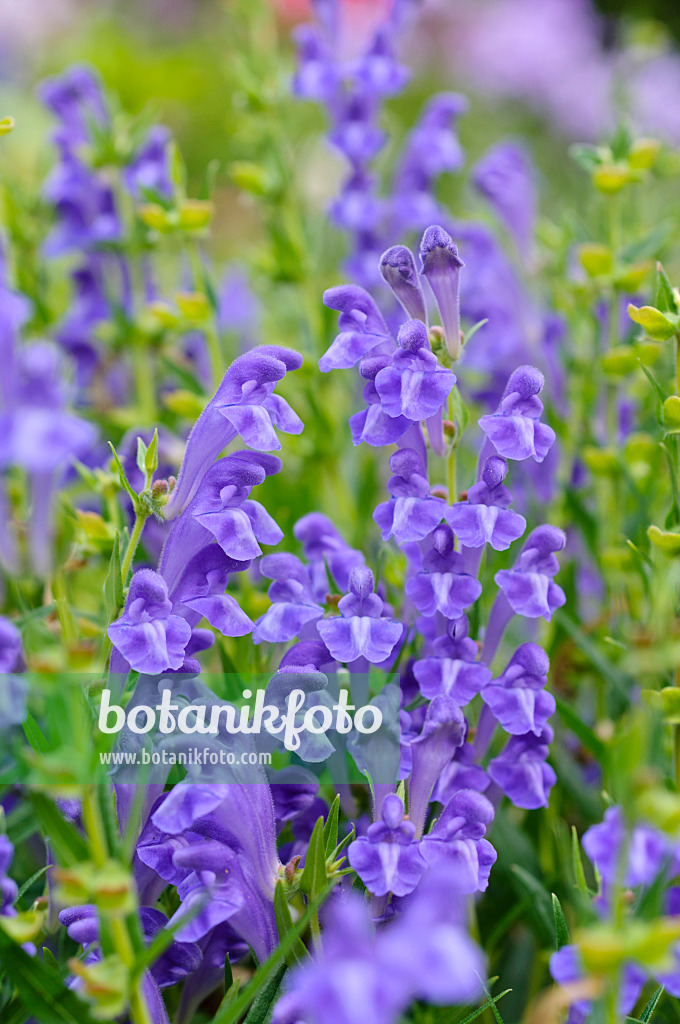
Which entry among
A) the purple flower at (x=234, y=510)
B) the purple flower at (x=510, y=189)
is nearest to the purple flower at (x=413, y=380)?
the purple flower at (x=234, y=510)

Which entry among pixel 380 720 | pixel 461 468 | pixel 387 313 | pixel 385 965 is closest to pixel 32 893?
pixel 380 720

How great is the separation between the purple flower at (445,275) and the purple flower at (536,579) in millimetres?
195

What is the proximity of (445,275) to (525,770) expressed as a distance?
1.55 ft

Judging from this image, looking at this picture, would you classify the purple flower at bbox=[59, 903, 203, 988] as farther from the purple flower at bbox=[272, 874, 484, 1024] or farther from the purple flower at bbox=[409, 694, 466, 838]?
the purple flower at bbox=[272, 874, 484, 1024]

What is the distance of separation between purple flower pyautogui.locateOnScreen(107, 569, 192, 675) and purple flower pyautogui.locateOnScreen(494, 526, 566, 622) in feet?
0.99

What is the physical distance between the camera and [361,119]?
5.54 ft

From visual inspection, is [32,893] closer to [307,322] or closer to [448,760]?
[448,760]

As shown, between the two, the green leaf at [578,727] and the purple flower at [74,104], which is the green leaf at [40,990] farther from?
the purple flower at [74,104]

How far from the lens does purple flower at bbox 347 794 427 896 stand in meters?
0.73

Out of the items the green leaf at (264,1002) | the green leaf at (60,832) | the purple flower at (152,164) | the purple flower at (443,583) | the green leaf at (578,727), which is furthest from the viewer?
the purple flower at (152,164)

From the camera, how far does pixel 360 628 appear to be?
83 cm

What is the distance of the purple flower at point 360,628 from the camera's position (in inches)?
32.2

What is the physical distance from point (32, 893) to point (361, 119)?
4.43ft

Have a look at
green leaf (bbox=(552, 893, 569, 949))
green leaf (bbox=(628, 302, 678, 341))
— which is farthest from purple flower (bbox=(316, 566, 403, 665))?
green leaf (bbox=(628, 302, 678, 341))
